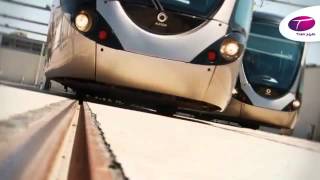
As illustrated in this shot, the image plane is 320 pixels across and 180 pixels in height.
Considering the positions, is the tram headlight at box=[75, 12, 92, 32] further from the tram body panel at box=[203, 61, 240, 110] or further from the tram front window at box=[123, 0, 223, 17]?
the tram body panel at box=[203, 61, 240, 110]

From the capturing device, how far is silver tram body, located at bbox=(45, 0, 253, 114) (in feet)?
5.87

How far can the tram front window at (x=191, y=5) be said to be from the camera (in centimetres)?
189

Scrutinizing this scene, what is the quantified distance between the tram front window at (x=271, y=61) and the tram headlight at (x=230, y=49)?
0.99 m

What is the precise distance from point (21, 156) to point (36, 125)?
0.66 feet

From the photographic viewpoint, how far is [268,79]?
10.7 feet

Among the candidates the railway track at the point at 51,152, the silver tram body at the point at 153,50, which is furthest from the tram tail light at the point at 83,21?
the railway track at the point at 51,152

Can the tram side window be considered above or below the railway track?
above

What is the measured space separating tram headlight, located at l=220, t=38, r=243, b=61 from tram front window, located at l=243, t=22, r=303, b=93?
3.24ft

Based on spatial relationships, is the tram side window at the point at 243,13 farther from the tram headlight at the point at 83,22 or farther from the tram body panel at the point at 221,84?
the tram headlight at the point at 83,22

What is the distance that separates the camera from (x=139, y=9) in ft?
6.07

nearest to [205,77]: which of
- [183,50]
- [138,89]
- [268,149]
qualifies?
[183,50]

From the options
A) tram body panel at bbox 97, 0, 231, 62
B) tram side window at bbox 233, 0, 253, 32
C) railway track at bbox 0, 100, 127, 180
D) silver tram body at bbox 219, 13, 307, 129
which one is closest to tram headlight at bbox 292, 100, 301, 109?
silver tram body at bbox 219, 13, 307, 129

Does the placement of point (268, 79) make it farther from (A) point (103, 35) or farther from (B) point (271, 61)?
(A) point (103, 35)

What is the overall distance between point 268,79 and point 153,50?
5.32ft
